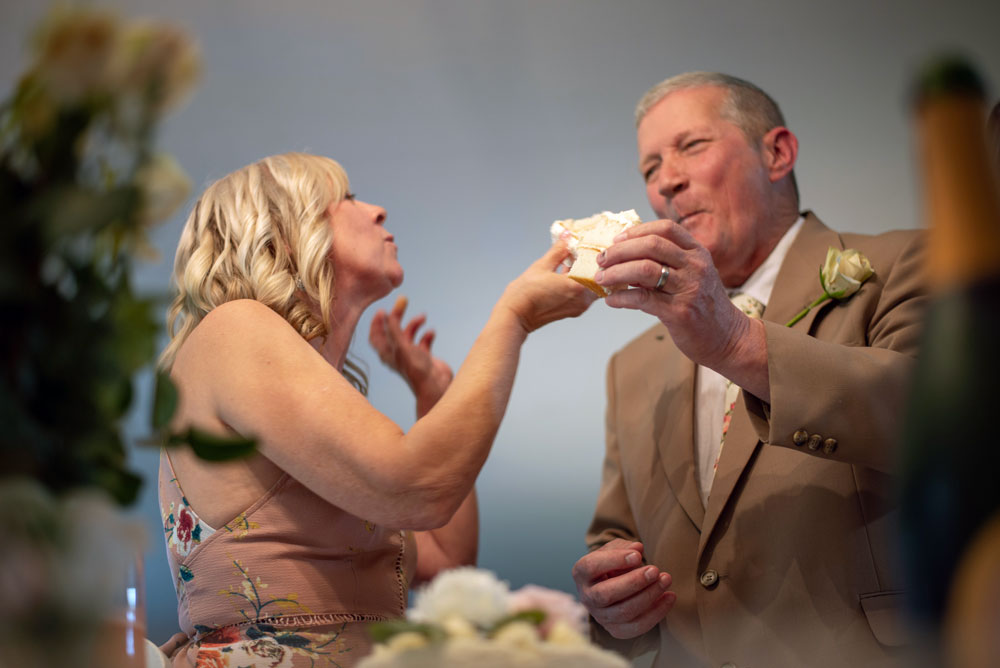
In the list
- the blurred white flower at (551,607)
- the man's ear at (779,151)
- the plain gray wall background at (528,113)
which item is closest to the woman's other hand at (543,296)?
the man's ear at (779,151)

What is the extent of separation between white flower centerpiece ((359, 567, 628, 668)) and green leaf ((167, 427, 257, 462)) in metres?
0.15

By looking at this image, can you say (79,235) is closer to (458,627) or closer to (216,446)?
(216,446)

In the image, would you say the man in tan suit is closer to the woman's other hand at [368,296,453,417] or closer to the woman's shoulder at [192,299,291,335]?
the woman's other hand at [368,296,453,417]

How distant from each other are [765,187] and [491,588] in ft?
5.47

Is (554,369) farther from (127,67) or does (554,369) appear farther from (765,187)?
(127,67)

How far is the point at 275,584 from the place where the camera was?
135 centimetres

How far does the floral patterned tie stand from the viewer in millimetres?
1771

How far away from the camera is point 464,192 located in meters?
3.05

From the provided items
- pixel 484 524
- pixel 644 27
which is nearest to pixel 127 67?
pixel 484 524

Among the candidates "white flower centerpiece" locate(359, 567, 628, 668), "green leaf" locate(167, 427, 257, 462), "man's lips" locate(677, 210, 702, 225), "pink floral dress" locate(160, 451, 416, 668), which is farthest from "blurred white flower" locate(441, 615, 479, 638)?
"man's lips" locate(677, 210, 702, 225)

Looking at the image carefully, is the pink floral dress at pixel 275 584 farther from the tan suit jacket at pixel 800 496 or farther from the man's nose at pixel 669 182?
the man's nose at pixel 669 182

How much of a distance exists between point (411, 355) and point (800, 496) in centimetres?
92

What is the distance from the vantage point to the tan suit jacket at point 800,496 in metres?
1.45

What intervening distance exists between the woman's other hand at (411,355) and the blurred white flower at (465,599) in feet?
4.55
